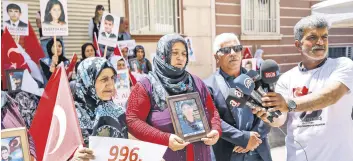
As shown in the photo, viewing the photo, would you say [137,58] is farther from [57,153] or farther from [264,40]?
[264,40]

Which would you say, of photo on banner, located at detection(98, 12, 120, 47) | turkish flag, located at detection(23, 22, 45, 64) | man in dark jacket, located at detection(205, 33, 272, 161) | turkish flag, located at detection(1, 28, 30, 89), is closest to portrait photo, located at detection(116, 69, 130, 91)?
photo on banner, located at detection(98, 12, 120, 47)

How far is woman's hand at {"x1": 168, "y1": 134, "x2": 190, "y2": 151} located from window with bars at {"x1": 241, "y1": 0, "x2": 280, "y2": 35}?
9285mm

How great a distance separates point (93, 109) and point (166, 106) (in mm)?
462

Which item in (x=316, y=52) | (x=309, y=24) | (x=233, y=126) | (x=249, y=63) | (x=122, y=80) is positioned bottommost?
(x=233, y=126)

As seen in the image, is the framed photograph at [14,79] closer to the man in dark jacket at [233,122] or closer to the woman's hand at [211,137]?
the man in dark jacket at [233,122]

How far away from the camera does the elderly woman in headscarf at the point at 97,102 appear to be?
238 cm

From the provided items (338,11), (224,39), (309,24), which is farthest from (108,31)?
(309,24)

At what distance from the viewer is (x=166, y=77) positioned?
2656mm

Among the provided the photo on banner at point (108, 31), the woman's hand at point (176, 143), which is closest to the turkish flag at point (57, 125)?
the woman's hand at point (176, 143)

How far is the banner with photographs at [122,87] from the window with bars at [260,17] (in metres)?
6.27

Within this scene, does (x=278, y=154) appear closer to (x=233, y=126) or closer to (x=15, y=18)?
(x=233, y=126)

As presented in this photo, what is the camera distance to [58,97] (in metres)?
2.39

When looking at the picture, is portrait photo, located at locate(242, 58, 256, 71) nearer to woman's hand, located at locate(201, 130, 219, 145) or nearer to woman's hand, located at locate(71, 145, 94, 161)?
woman's hand, located at locate(201, 130, 219, 145)

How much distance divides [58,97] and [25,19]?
3321mm
